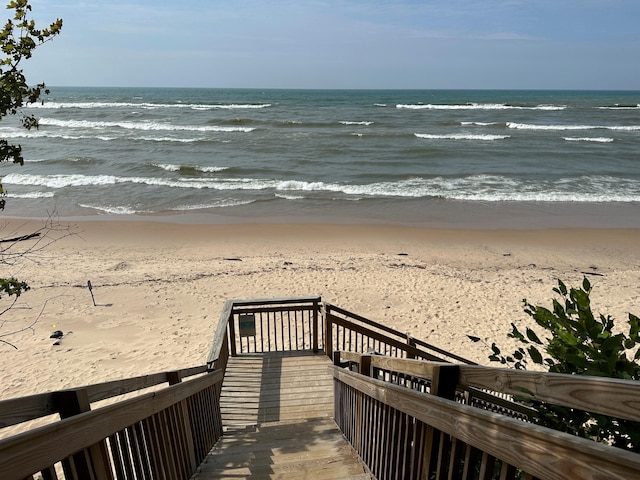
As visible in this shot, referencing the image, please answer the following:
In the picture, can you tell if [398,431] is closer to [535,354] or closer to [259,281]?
[535,354]

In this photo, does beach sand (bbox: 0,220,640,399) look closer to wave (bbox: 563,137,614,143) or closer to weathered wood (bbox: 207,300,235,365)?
weathered wood (bbox: 207,300,235,365)

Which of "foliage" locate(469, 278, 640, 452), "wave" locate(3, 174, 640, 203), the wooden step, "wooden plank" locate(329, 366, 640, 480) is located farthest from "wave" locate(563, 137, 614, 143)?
"wooden plank" locate(329, 366, 640, 480)

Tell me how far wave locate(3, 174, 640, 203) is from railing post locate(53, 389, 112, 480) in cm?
2057

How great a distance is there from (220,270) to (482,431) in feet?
42.3

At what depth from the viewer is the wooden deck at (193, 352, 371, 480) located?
399 centimetres

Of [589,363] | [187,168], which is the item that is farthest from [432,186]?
[589,363]

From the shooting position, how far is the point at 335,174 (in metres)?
27.0

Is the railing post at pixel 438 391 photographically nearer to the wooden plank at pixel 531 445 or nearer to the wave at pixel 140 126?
the wooden plank at pixel 531 445

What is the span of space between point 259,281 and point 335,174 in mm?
15128

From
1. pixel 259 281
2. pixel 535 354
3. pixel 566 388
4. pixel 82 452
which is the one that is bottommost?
pixel 259 281

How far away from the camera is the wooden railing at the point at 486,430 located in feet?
4.08

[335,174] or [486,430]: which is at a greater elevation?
[335,174]

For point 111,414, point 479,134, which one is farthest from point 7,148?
point 479,134

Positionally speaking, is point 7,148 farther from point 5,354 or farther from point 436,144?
point 436,144
